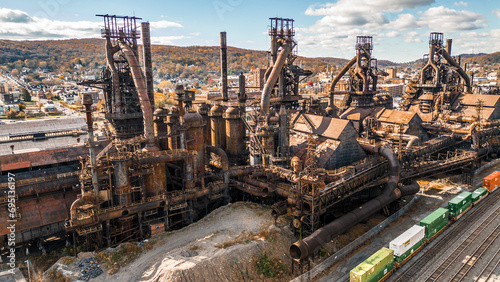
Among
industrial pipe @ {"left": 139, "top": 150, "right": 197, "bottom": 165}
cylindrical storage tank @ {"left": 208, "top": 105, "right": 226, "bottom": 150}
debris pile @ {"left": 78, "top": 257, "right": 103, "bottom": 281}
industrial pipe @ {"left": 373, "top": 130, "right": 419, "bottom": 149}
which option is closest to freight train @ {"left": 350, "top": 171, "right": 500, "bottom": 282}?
industrial pipe @ {"left": 373, "top": 130, "right": 419, "bottom": 149}

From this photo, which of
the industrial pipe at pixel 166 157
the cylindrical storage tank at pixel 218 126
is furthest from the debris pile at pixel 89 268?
the cylindrical storage tank at pixel 218 126

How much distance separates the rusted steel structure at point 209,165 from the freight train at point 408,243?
12.6 feet

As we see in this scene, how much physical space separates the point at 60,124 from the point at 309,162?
51440 millimetres

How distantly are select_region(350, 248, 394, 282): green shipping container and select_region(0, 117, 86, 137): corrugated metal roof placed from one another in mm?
56092

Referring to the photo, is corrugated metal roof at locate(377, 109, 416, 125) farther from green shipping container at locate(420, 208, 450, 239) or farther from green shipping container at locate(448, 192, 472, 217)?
green shipping container at locate(420, 208, 450, 239)

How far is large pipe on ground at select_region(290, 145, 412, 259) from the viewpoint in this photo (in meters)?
25.1

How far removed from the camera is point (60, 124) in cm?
6150

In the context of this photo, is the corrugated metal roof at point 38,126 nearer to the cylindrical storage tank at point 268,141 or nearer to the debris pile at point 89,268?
the debris pile at point 89,268

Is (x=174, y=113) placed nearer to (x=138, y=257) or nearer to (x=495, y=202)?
(x=138, y=257)

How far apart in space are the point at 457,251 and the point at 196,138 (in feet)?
86.6

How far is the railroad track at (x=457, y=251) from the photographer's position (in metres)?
25.3

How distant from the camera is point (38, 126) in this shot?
5925 cm

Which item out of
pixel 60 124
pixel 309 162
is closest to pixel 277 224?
pixel 309 162

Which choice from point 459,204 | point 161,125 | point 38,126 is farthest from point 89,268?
point 38,126
